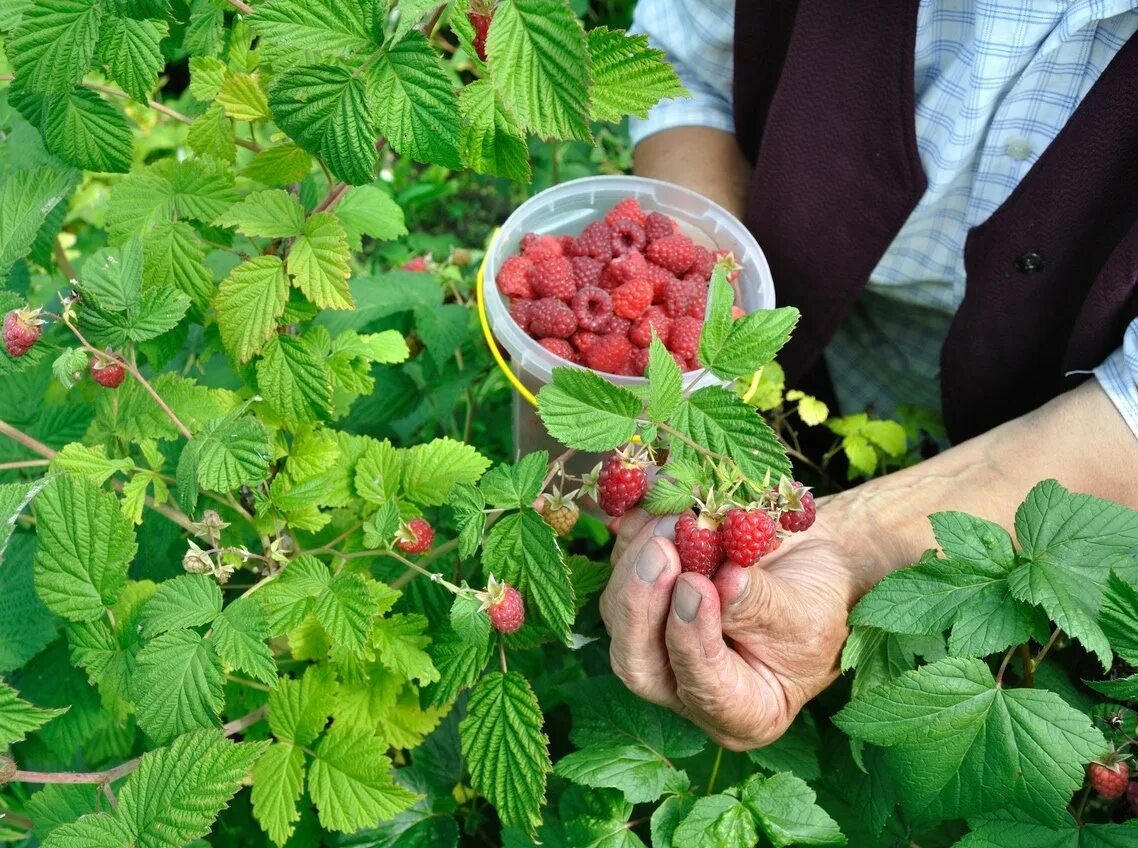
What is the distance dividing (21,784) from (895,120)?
1.44 metres

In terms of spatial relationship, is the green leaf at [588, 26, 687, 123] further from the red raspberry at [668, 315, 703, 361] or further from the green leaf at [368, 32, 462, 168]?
the red raspberry at [668, 315, 703, 361]

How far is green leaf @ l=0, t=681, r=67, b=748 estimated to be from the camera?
81 centimetres

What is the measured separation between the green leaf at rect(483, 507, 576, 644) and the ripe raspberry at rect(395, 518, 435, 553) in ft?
0.31

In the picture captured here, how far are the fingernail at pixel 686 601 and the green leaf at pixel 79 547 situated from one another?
1.68 feet

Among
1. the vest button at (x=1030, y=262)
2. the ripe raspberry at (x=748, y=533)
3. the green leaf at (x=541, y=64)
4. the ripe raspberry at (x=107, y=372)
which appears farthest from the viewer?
the vest button at (x=1030, y=262)

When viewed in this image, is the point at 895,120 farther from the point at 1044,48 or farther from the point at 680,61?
the point at 680,61

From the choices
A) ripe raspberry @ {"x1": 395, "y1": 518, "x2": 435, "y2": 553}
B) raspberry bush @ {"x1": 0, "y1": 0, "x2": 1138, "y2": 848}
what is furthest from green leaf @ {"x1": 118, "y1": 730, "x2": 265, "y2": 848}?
ripe raspberry @ {"x1": 395, "y1": 518, "x2": 435, "y2": 553}

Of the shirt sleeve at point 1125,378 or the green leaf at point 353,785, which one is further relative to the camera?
the shirt sleeve at point 1125,378

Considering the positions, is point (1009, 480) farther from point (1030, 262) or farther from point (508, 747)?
point (508, 747)

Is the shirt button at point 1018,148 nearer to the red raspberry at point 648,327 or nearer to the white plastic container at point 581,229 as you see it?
the white plastic container at point 581,229

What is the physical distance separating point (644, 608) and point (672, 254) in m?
0.50

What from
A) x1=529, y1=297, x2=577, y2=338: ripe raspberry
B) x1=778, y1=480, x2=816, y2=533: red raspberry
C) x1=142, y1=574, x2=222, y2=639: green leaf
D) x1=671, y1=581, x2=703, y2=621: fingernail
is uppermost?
x1=778, y1=480, x2=816, y2=533: red raspberry

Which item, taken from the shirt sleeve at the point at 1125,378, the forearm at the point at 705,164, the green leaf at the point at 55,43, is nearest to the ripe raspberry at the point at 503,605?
the green leaf at the point at 55,43

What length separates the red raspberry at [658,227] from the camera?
1.24m
